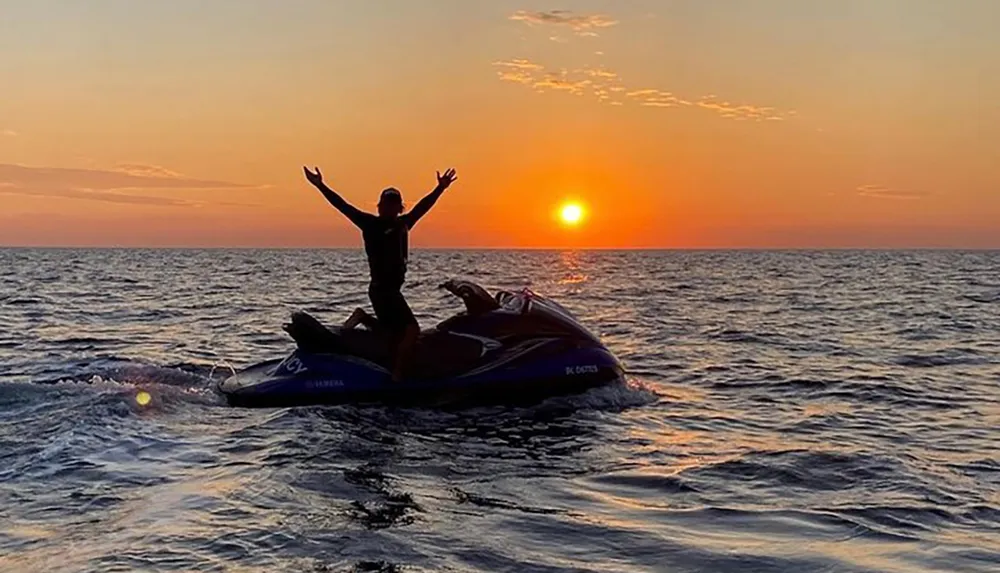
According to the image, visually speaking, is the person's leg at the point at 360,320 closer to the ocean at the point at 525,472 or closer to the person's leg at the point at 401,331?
the person's leg at the point at 401,331

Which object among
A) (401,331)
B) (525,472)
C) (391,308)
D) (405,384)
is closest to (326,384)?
Answer: (405,384)

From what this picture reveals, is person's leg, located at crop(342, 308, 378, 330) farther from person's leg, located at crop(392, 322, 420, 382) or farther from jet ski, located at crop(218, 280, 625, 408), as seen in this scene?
person's leg, located at crop(392, 322, 420, 382)

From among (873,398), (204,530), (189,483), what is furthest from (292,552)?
(873,398)

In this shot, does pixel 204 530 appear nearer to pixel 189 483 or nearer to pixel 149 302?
pixel 189 483

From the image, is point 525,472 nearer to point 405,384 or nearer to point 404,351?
point 405,384

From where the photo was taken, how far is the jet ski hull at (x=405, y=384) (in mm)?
11156

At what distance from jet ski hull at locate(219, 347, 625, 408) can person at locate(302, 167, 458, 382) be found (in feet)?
1.02

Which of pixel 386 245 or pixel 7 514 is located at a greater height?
pixel 386 245

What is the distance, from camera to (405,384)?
1116 centimetres

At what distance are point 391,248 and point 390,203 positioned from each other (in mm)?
503

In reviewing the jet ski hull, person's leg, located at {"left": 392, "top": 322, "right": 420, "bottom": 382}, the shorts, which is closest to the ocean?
the jet ski hull

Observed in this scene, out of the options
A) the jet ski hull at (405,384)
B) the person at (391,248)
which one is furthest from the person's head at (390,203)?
the jet ski hull at (405,384)

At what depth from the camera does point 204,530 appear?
6.03 meters

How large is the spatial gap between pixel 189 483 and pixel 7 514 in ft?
4.20
